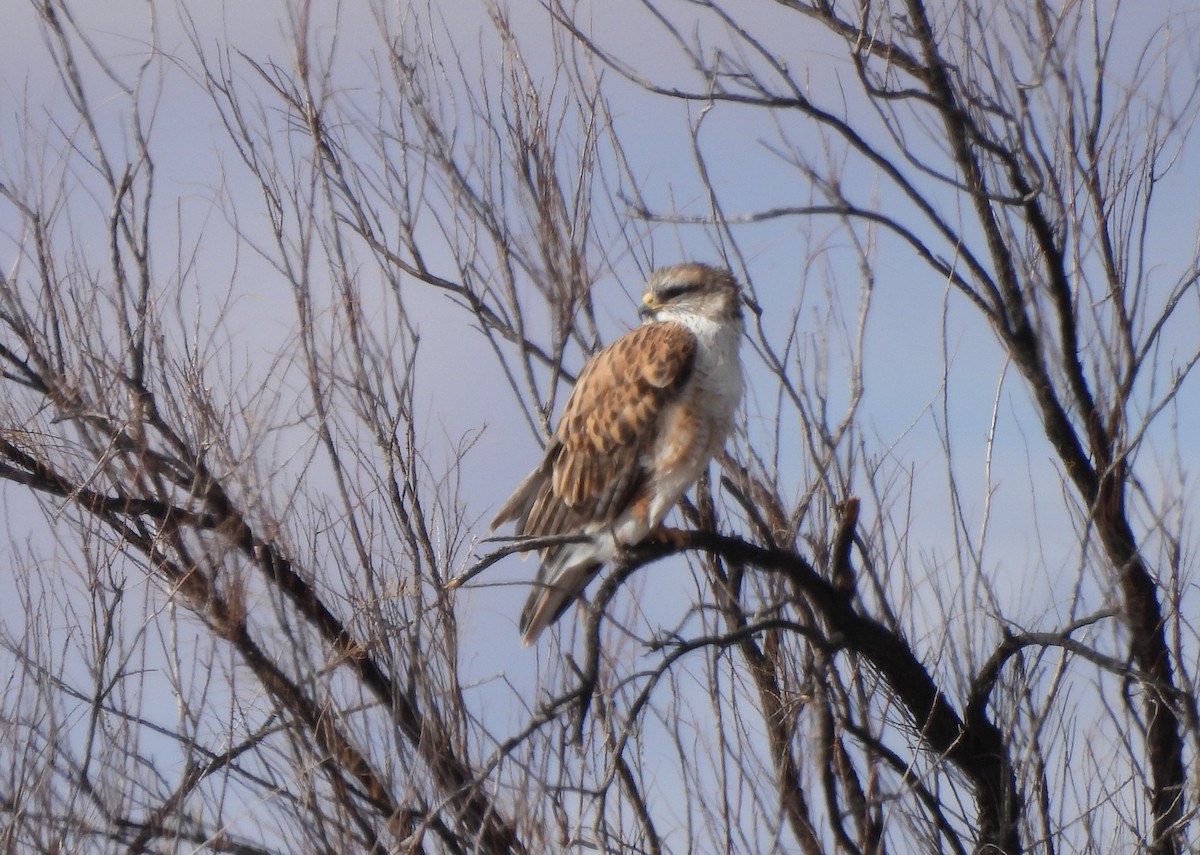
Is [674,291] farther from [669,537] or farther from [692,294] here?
[669,537]

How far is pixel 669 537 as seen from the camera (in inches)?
174

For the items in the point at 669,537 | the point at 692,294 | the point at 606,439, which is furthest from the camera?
the point at 692,294

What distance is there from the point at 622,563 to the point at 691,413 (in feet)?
1.92

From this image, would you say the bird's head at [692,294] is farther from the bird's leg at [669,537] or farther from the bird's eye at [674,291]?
the bird's leg at [669,537]


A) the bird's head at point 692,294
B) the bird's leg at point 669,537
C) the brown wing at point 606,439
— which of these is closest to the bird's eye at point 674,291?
the bird's head at point 692,294

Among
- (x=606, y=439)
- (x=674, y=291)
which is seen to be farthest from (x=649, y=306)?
(x=606, y=439)

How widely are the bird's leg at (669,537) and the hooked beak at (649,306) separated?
0.93 m

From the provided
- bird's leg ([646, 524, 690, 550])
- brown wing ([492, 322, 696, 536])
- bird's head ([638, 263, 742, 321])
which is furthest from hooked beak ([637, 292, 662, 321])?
bird's leg ([646, 524, 690, 550])

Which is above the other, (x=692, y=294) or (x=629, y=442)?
(x=692, y=294)

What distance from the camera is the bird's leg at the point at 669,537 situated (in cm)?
422

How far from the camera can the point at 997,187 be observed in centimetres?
485

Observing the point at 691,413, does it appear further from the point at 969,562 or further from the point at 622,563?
the point at 969,562

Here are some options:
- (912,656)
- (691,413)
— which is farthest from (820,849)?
(691,413)

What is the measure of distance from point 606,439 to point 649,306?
650 mm
